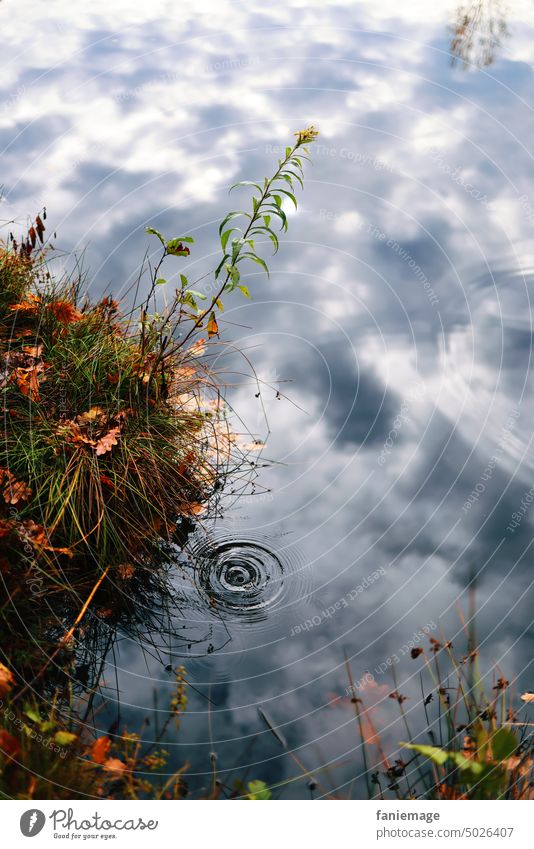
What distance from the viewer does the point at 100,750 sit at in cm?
345

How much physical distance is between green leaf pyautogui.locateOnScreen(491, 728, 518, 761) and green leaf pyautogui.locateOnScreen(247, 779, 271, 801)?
3.47 feet

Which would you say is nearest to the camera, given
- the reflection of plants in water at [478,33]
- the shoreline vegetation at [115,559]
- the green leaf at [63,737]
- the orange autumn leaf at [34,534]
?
the green leaf at [63,737]

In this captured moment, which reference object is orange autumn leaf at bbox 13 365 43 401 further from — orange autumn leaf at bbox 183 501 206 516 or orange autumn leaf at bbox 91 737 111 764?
orange autumn leaf at bbox 91 737 111 764

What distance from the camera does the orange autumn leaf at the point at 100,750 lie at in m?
3.41

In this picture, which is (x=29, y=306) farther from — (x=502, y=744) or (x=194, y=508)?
(x=502, y=744)

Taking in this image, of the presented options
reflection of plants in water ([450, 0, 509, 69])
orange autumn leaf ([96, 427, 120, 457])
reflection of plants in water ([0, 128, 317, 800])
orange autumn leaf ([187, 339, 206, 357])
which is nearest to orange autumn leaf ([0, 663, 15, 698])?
reflection of plants in water ([0, 128, 317, 800])

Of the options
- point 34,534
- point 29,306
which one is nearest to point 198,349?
point 29,306

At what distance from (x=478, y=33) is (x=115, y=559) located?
31.3ft

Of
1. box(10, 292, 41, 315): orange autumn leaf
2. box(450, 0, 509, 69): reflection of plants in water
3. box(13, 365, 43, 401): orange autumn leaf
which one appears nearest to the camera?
box(13, 365, 43, 401): orange autumn leaf

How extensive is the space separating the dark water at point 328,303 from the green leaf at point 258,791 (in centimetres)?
8

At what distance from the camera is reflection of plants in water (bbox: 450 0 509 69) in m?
10.0

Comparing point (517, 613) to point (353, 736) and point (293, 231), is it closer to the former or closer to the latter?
point (353, 736)

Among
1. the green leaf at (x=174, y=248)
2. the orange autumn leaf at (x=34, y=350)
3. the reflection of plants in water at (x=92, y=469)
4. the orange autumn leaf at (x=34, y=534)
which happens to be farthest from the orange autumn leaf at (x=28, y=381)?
the green leaf at (x=174, y=248)

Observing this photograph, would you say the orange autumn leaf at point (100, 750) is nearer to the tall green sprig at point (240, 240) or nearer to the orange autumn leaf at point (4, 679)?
the orange autumn leaf at point (4, 679)
